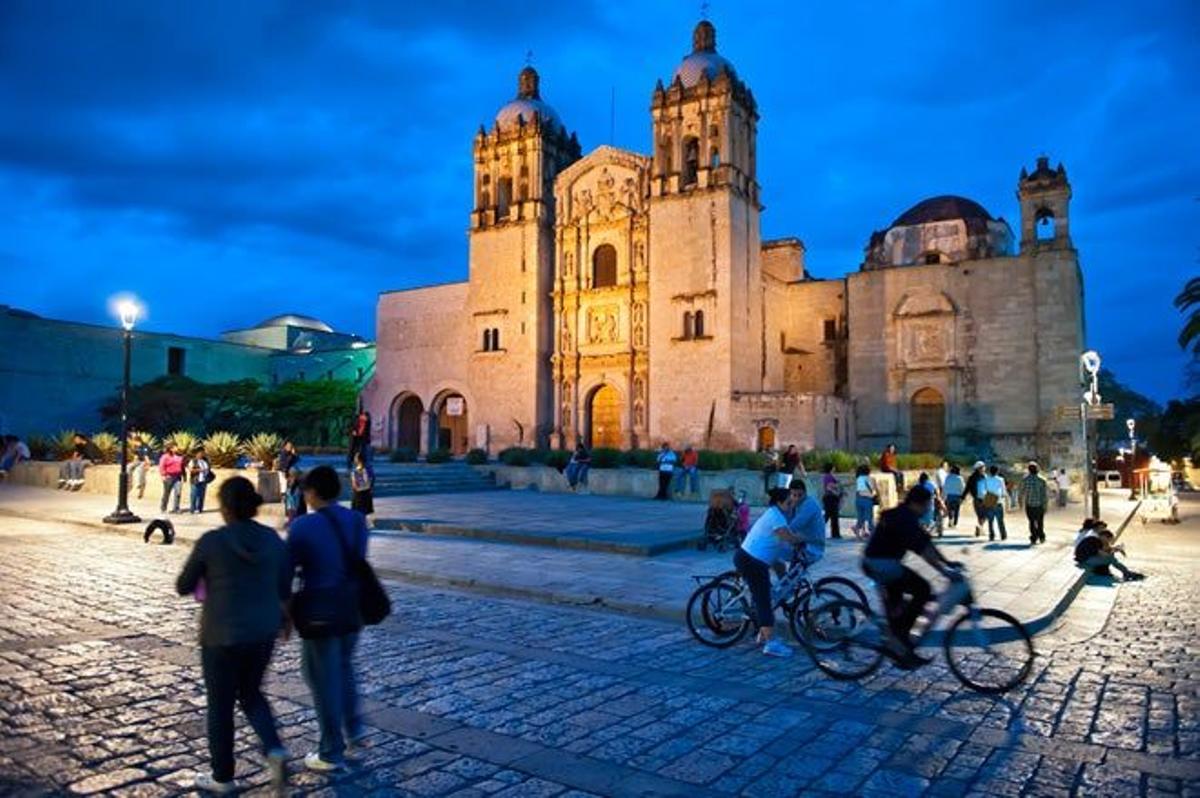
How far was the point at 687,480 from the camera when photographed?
2134 cm

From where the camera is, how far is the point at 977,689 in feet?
19.2

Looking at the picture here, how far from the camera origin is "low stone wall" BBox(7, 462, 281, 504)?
17.5 m

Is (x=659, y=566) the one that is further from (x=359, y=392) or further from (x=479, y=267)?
(x=359, y=392)

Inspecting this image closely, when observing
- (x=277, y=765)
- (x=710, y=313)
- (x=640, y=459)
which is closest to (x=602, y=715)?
(x=277, y=765)

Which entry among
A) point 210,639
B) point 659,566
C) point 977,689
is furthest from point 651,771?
point 659,566

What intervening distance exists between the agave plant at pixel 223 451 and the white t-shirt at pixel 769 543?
16.7 metres

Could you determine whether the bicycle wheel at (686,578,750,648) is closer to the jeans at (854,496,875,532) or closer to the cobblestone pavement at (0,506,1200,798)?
the cobblestone pavement at (0,506,1200,798)

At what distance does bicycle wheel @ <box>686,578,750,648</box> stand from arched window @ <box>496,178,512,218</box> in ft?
115

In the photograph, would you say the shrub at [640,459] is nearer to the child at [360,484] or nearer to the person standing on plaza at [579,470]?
the person standing on plaza at [579,470]

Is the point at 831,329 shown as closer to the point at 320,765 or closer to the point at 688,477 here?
the point at 688,477

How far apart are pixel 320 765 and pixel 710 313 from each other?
30501 mm

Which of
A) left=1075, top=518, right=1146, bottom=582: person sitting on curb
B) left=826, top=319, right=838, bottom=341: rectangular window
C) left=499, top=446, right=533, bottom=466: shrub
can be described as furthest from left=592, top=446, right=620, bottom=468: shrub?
left=826, top=319, right=838, bottom=341: rectangular window

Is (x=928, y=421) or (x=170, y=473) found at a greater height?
(x=928, y=421)

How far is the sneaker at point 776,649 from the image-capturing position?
6.83 metres
